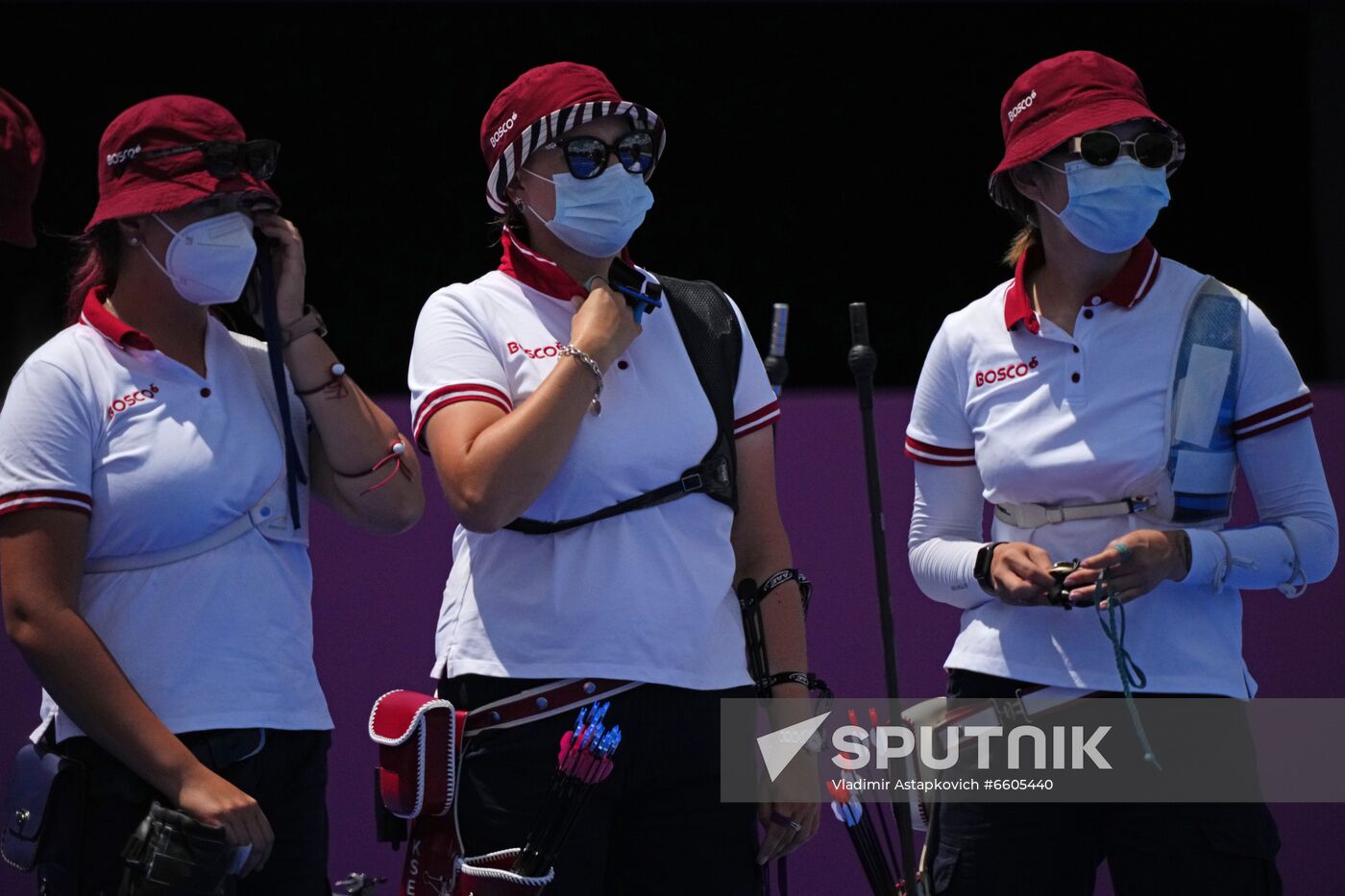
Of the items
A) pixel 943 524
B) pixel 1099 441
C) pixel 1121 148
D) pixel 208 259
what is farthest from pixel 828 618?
pixel 208 259

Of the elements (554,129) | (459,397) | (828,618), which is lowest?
(828,618)

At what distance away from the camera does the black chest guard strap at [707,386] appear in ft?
7.52

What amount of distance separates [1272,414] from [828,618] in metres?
1.66

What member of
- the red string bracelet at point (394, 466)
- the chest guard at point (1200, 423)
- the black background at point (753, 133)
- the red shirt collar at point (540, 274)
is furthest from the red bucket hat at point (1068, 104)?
the black background at point (753, 133)

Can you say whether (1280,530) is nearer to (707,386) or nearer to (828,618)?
(707,386)

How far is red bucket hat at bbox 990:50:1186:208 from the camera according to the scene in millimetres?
2623

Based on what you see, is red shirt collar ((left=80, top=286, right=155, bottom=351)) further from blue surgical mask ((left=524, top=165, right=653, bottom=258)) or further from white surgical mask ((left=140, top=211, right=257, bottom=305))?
blue surgical mask ((left=524, top=165, right=653, bottom=258))

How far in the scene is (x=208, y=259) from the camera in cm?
237

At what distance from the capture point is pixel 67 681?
2.16m

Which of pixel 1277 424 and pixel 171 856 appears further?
pixel 1277 424

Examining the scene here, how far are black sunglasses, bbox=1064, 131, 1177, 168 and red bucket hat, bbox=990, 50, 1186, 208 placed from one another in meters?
0.02

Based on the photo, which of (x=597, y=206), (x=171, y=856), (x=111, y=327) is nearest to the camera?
(x=171, y=856)

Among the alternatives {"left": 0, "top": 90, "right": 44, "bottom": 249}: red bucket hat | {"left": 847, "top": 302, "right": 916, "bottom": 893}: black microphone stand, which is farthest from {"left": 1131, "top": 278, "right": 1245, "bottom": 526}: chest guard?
{"left": 0, "top": 90, "right": 44, "bottom": 249}: red bucket hat

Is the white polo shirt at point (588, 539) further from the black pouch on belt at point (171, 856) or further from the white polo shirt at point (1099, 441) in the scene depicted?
the white polo shirt at point (1099, 441)
